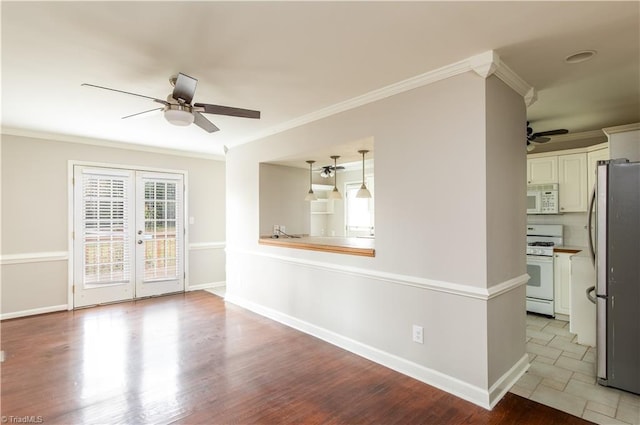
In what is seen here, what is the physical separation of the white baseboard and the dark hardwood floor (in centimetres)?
6

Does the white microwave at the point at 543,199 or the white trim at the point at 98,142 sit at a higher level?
the white trim at the point at 98,142

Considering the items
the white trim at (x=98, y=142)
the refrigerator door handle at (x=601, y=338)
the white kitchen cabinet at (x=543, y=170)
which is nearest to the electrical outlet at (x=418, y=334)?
the refrigerator door handle at (x=601, y=338)

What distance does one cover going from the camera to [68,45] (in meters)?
2.17

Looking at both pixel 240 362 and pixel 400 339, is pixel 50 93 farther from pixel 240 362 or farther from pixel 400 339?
pixel 400 339

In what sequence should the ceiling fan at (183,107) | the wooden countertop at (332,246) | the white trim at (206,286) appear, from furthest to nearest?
the white trim at (206,286)
the wooden countertop at (332,246)
the ceiling fan at (183,107)

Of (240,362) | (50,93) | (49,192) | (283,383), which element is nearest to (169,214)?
(49,192)

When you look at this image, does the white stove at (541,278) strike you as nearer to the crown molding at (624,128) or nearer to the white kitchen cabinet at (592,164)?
the white kitchen cabinet at (592,164)

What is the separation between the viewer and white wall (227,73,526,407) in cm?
239

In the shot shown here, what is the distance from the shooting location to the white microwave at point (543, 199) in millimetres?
4387

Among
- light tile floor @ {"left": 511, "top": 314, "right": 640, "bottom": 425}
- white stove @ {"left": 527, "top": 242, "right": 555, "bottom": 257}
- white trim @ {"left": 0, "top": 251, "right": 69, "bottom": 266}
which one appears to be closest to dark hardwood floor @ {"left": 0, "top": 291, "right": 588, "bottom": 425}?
light tile floor @ {"left": 511, "top": 314, "right": 640, "bottom": 425}

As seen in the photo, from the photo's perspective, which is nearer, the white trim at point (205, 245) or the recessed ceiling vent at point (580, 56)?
the recessed ceiling vent at point (580, 56)

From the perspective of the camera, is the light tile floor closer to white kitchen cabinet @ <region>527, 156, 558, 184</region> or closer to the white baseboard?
the white baseboard

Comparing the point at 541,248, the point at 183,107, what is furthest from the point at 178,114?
the point at 541,248

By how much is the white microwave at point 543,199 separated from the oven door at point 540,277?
27.3 inches
